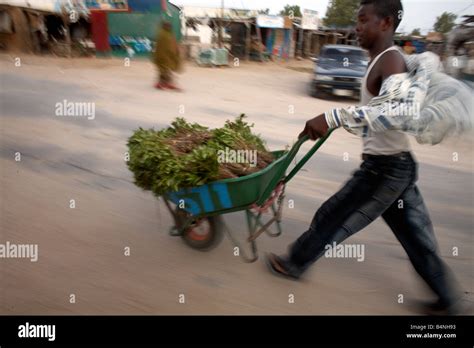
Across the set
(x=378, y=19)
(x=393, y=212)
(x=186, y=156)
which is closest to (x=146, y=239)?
(x=186, y=156)

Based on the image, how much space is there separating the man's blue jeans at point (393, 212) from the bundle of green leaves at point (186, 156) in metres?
0.76

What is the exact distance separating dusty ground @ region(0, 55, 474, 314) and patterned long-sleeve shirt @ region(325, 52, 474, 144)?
4.49 ft

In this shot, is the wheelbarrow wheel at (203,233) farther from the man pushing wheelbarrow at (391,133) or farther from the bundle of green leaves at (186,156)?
the man pushing wheelbarrow at (391,133)

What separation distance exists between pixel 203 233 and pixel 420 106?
1.98 m

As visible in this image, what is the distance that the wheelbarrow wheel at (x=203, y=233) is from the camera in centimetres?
321

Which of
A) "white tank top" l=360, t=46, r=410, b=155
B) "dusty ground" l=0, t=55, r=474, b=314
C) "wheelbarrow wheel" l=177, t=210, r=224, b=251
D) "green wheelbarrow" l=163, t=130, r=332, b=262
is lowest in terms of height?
"dusty ground" l=0, t=55, r=474, b=314

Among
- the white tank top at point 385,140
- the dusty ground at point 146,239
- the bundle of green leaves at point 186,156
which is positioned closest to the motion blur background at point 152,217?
the dusty ground at point 146,239

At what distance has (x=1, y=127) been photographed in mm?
6172

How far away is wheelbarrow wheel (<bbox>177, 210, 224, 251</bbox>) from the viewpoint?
10.5ft

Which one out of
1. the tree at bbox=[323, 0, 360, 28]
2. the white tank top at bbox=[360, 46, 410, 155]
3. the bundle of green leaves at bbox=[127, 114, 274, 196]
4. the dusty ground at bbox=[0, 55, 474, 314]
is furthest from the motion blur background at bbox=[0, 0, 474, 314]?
the tree at bbox=[323, 0, 360, 28]

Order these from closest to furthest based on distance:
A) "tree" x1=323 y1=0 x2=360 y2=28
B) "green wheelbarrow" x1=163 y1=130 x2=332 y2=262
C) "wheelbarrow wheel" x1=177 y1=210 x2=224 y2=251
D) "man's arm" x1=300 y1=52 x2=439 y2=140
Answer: "man's arm" x1=300 y1=52 x2=439 y2=140, "green wheelbarrow" x1=163 y1=130 x2=332 y2=262, "wheelbarrow wheel" x1=177 y1=210 x2=224 y2=251, "tree" x1=323 y1=0 x2=360 y2=28

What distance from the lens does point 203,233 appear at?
11.1 feet

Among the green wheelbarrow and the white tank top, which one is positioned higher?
the white tank top

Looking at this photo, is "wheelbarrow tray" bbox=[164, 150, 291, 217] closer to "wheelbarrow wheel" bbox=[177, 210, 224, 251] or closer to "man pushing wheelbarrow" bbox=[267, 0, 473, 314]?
"wheelbarrow wheel" bbox=[177, 210, 224, 251]
